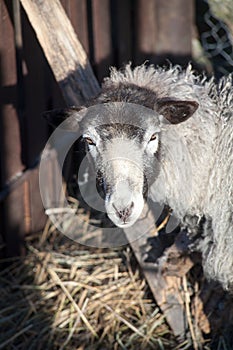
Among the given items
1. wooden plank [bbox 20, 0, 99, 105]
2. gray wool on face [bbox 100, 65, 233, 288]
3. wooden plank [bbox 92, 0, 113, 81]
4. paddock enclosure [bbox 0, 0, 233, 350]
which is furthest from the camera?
wooden plank [bbox 92, 0, 113, 81]

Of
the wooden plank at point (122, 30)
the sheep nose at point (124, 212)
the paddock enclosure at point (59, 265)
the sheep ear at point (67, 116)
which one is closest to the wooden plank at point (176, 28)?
the wooden plank at point (122, 30)

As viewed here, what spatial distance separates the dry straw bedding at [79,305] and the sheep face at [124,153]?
1.04 meters

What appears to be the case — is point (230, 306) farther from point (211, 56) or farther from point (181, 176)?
point (211, 56)

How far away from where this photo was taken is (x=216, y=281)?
325 centimetres

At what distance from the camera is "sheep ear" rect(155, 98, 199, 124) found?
2789 mm

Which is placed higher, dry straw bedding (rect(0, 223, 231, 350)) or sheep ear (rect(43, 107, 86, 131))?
sheep ear (rect(43, 107, 86, 131))

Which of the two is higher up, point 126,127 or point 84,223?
point 126,127

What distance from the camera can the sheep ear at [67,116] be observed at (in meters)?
2.99

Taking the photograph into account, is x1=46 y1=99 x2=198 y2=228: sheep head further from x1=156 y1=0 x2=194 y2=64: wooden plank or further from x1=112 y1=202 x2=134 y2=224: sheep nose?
x1=156 y1=0 x2=194 y2=64: wooden plank

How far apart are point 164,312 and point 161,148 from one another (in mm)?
1095

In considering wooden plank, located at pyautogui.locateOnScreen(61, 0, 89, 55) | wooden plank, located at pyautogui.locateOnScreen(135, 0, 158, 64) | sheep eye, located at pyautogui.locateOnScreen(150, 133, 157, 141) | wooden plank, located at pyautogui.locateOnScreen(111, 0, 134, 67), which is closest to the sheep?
sheep eye, located at pyautogui.locateOnScreen(150, 133, 157, 141)

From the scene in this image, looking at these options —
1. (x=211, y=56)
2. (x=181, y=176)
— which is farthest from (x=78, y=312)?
(x=211, y=56)

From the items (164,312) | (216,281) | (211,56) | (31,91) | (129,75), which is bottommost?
A: (164,312)

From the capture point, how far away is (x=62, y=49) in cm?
326
